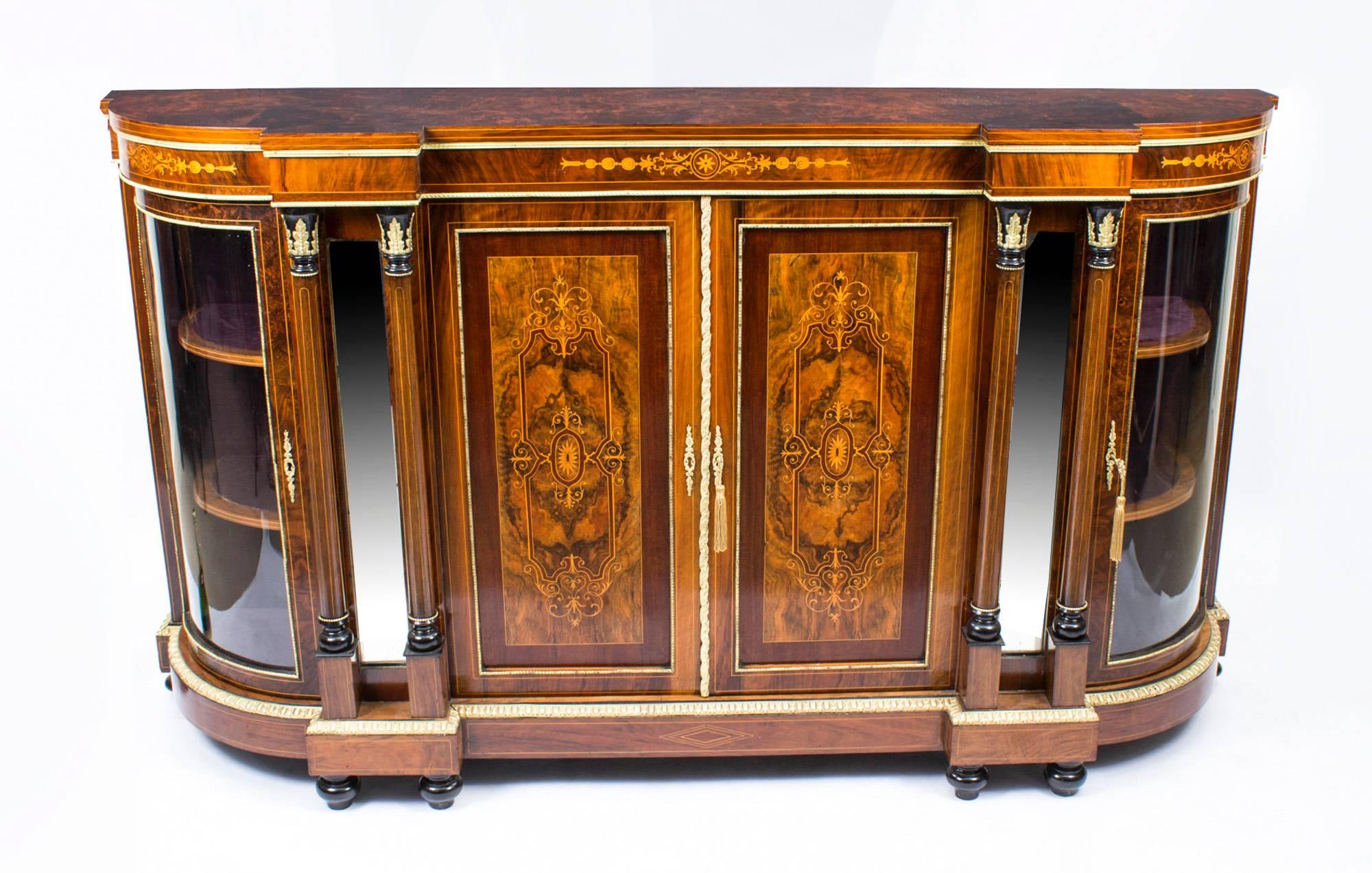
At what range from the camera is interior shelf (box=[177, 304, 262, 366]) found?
11.7 feet

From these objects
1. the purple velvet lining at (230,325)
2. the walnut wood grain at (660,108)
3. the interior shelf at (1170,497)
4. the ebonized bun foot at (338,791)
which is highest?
the walnut wood grain at (660,108)

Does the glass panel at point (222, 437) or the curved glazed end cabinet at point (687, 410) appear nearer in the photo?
the curved glazed end cabinet at point (687, 410)

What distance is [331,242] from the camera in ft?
11.3

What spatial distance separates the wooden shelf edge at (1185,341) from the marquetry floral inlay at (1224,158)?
310 mm

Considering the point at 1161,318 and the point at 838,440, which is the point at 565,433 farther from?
the point at 1161,318

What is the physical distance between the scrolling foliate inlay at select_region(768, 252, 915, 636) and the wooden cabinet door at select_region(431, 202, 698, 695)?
212mm

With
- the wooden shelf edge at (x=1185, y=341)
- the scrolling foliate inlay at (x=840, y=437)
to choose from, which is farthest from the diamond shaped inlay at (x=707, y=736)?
the wooden shelf edge at (x=1185, y=341)

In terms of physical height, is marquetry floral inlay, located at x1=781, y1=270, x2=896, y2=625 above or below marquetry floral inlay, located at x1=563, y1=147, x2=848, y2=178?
below

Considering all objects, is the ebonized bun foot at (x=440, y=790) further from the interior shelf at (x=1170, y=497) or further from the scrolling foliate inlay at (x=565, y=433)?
the interior shelf at (x=1170, y=497)

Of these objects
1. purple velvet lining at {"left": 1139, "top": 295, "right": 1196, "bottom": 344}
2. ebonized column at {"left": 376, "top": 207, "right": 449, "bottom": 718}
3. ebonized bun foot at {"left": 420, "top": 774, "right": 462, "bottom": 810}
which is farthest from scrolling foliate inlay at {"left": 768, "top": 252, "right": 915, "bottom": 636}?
ebonized bun foot at {"left": 420, "top": 774, "right": 462, "bottom": 810}

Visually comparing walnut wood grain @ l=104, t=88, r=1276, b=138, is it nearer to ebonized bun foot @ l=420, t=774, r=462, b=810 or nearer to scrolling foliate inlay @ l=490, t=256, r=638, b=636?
scrolling foliate inlay @ l=490, t=256, r=638, b=636

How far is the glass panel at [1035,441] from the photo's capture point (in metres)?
3.54

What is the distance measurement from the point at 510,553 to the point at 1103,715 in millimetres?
1423

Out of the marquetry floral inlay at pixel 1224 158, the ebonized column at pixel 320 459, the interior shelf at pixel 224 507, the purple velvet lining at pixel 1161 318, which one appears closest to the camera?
the ebonized column at pixel 320 459
